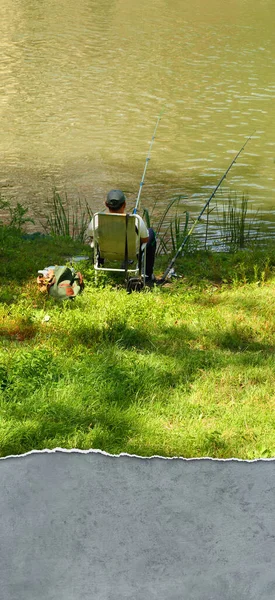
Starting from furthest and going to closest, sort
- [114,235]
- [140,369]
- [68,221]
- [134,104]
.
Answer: [134,104]
[68,221]
[114,235]
[140,369]

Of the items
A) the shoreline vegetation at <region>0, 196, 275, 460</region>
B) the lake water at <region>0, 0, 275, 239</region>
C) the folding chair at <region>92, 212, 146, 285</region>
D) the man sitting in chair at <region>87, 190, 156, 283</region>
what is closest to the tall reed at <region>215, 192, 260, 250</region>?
the lake water at <region>0, 0, 275, 239</region>

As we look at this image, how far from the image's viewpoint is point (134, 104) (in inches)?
601

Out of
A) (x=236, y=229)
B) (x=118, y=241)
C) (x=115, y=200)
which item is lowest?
(x=236, y=229)

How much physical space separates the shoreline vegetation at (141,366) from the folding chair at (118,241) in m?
0.17

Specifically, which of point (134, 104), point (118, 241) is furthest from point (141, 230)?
point (134, 104)

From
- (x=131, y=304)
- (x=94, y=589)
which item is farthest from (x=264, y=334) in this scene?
(x=94, y=589)

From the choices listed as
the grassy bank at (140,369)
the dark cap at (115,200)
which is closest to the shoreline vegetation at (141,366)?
the grassy bank at (140,369)

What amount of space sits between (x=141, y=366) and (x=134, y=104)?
11.8 meters

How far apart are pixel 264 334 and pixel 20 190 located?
6.35m

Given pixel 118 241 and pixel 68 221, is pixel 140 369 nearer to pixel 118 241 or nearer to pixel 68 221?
pixel 118 241

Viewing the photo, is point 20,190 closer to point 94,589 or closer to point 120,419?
point 120,419

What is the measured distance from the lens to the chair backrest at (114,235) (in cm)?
595

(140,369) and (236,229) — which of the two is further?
(236,229)

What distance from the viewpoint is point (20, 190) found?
34.8 feet
